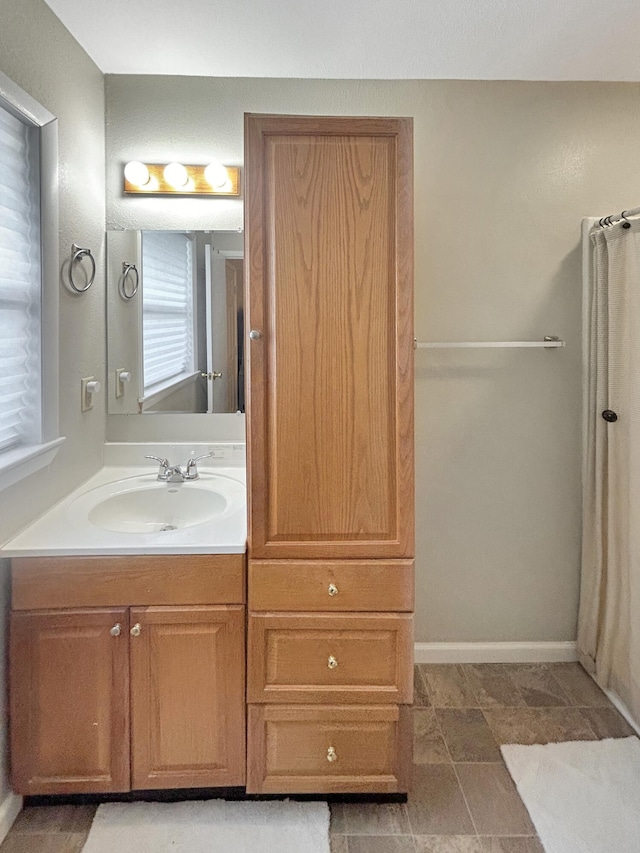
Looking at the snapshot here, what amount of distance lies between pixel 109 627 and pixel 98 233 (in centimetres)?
142

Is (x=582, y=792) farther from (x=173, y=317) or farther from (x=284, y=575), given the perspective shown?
(x=173, y=317)

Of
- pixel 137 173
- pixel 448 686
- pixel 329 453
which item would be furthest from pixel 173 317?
pixel 448 686

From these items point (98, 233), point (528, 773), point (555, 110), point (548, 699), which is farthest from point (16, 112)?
point (548, 699)

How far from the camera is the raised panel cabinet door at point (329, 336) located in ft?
5.36

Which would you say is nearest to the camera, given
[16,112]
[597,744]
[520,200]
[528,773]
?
[16,112]

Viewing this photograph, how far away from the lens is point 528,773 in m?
1.90

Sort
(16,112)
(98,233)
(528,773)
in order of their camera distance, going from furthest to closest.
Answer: (98,233) < (528,773) < (16,112)

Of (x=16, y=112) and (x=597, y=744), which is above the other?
(x=16, y=112)

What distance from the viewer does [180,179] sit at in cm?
226

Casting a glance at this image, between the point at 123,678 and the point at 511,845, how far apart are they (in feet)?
3.75

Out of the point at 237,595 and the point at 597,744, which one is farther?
the point at 597,744

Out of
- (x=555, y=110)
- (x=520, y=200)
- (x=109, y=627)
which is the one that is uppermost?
(x=555, y=110)

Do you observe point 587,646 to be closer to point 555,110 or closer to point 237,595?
point 237,595

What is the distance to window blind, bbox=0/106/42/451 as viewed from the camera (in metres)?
1.66
